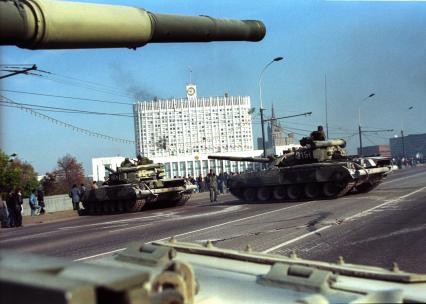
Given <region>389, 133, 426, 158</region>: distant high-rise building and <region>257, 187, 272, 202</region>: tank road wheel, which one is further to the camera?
<region>389, 133, 426, 158</region>: distant high-rise building

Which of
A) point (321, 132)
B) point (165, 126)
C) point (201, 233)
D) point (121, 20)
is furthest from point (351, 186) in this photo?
point (165, 126)

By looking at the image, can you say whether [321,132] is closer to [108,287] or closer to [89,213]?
[89,213]

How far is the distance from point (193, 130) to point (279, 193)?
A: 5740 cm

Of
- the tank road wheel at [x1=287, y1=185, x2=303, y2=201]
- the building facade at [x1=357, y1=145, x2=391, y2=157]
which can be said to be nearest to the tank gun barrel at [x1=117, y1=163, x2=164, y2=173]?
the tank road wheel at [x1=287, y1=185, x2=303, y2=201]

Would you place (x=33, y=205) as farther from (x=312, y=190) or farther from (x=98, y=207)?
(x=312, y=190)

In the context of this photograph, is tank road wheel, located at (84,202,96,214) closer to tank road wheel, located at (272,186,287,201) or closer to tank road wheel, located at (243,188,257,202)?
tank road wheel, located at (243,188,257,202)

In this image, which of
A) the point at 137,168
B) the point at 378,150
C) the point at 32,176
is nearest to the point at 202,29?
the point at 137,168

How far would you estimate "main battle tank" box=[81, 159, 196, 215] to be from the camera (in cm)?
2306

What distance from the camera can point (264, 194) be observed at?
75.7 ft

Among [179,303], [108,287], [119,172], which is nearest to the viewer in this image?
[108,287]

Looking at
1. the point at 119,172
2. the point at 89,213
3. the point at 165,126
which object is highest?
the point at 165,126

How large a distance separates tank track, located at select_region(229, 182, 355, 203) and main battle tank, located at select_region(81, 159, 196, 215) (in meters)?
2.54

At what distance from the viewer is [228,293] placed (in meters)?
2.67

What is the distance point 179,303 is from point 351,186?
63.6 ft
